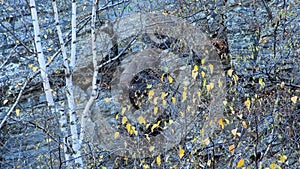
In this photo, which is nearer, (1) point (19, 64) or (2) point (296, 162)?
(2) point (296, 162)

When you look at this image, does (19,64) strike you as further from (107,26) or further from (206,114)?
(206,114)

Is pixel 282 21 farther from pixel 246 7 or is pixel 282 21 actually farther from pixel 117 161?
pixel 117 161

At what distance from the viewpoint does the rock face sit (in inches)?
179

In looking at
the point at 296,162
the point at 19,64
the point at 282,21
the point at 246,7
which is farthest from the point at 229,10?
the point at 19,64

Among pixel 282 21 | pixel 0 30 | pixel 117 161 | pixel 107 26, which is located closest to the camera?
pixel 117 161

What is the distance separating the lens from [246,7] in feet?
18.3

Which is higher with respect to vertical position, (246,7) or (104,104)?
(246,7)

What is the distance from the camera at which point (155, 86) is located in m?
5.05

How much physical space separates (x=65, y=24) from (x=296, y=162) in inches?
148

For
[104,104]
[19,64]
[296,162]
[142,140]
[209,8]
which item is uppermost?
[209,8]

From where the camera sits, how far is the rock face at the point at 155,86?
4.54 m

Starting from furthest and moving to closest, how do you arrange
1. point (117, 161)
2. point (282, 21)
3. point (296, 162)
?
point (282, 21) < point (117, 161) < point (296, 162)

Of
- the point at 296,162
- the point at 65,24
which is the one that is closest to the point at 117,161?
the point at 296,162

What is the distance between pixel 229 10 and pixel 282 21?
0.75 meters
